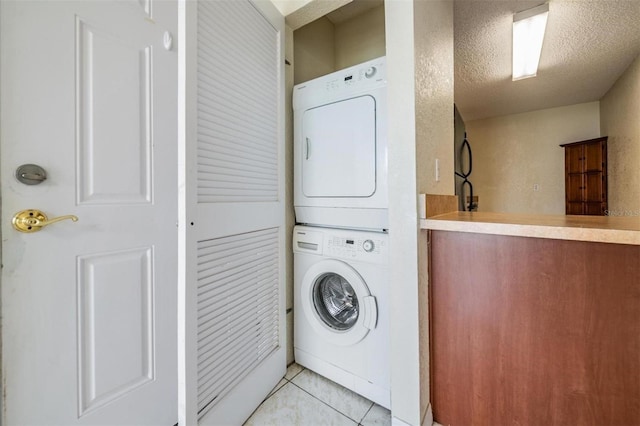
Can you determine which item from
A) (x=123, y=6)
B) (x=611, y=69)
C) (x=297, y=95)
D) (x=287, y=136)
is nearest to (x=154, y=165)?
(x=123, y=6)

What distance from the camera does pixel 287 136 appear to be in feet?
5.39

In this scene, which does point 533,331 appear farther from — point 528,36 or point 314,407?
point 528,36

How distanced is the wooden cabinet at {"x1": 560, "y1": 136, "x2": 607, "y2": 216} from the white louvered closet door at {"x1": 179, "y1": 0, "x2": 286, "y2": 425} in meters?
5.28

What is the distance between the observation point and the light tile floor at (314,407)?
1273 mm

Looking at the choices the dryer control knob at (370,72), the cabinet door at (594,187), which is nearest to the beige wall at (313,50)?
the dryer control knob at (370,72)

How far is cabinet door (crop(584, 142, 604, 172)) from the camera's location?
425 cm

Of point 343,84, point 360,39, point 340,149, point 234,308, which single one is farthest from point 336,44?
point 234,308

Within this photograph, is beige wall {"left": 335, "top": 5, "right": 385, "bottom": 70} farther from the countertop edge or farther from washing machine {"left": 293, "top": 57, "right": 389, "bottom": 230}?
the countertop edge

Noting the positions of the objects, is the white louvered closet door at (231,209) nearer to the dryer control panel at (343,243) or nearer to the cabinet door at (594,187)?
the dryer control panel at (343,243)

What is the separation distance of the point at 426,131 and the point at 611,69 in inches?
159

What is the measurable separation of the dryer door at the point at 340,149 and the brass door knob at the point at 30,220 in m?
1.08

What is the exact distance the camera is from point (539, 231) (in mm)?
895

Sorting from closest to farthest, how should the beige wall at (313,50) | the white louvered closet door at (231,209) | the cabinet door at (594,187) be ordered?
the white louvered closet door at (231,209) → the beige wall at (313,50) → the cabinet door at (594,187)

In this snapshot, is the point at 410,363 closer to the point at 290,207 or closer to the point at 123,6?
the point at 290,207
